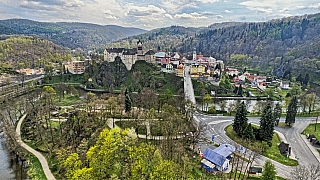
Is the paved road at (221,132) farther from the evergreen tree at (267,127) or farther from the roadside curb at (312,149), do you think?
the roadside curb at (312,149)

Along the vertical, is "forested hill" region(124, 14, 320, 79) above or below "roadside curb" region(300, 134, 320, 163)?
above

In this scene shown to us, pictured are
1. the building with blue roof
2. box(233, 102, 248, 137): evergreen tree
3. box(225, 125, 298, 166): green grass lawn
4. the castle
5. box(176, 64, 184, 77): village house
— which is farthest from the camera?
the castle

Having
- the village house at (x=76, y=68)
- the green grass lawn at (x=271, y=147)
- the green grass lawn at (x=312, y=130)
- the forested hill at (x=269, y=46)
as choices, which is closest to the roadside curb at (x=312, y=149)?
the green grass lawn at (x=312, y=130)

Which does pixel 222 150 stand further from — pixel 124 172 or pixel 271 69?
pixel 271 69

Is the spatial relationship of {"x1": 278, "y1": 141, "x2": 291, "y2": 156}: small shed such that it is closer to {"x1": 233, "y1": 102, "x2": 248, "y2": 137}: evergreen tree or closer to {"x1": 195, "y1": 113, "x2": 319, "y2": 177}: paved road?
{"x1": 195, "y1": 113, "x2": 319, "y2": 177}: paved road

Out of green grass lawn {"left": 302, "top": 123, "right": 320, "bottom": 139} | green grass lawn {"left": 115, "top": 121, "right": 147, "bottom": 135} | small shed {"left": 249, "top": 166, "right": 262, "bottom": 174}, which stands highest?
green grass lawn {"left": 115, "top": 121, "right": 147, "bottom": 135}

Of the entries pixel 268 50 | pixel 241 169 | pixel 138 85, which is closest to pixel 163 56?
pixel 138 85

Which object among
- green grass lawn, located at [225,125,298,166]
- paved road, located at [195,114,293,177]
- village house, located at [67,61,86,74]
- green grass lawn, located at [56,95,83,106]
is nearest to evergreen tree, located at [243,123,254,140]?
green grass lawn, located at [225,125,298,166]

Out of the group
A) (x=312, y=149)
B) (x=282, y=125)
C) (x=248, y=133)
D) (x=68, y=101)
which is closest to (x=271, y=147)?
(x=248, y=133)
